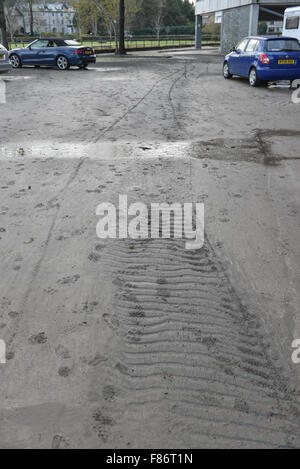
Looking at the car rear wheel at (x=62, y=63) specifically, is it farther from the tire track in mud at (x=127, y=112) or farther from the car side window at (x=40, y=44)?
the tire track in mud at (x=127, y=112)

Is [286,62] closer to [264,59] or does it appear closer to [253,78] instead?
[264,59]

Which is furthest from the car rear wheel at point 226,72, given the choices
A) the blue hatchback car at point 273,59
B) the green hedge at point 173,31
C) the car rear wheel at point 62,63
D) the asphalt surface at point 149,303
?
the green hedge at point 173,31

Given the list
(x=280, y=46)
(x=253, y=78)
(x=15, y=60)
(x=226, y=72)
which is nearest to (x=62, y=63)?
(x=15, y=60)

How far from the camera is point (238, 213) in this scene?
4664 mm

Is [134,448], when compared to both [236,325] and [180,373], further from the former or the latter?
[236,325]

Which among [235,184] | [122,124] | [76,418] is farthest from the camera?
[122,124]

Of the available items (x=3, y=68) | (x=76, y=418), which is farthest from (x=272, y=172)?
(x=3, y=68)

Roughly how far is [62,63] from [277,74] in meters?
11.0

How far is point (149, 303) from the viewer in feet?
10.3

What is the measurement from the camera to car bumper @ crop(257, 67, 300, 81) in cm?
1345

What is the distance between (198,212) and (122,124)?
486 centimetres

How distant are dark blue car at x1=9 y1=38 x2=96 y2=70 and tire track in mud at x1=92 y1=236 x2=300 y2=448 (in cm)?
1861

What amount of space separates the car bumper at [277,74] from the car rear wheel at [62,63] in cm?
1024

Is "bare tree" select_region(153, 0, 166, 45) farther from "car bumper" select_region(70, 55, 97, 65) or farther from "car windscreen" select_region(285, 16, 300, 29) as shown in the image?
"car bumper" select_region(70, 55, 97, 65)
